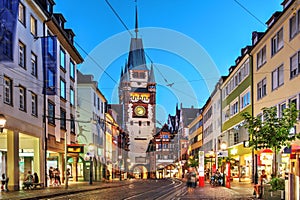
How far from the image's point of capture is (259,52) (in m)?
43.7

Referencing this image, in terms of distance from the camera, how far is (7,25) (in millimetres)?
22797

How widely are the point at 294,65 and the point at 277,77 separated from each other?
4945 mm

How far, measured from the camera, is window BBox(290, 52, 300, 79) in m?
31.1

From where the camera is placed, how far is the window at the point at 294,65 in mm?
31102

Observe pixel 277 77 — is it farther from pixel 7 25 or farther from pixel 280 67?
pixel 7 25

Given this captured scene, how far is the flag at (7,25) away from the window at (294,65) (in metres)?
18.4

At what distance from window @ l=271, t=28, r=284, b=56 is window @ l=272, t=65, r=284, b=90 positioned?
1.61m

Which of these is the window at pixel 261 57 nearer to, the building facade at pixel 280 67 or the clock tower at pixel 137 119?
the building facade at pixel 280 67

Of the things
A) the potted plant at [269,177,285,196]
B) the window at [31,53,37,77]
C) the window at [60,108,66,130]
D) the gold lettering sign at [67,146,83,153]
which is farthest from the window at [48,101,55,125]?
the potted plant at [269,177,285,196]

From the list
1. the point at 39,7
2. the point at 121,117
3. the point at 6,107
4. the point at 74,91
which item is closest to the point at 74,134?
the point at 74,91

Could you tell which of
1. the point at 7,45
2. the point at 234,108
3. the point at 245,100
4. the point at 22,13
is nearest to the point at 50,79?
the point at 22,13

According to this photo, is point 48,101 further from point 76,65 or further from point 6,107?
point 76,65

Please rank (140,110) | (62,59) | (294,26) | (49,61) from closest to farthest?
(294,26) < (49,61) < (62,59) < (140,110)

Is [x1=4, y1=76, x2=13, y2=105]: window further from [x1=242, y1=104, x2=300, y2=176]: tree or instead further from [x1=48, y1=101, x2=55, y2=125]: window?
[x1=242, y1=104, x2=300, y2=176]: tree
